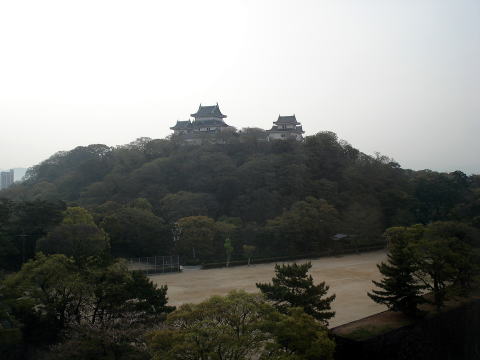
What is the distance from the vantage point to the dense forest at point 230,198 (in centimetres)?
2341

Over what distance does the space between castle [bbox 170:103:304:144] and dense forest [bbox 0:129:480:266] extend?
4.96m

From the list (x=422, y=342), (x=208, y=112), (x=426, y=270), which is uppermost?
(x=208, y=112)

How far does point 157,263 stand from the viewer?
22.3 metres

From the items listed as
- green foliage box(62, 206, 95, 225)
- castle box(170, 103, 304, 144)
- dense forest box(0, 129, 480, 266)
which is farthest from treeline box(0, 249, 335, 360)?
castle box(170, 103, 304, 144)

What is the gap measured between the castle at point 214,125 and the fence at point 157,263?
72.5ft

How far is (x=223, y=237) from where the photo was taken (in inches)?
972

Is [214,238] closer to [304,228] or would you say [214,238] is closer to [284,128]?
[304,228]

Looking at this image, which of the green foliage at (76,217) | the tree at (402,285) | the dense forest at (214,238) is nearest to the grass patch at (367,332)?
the dense forest at (214,238)

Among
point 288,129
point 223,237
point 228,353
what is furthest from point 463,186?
point 228,353

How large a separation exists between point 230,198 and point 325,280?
14.0 m

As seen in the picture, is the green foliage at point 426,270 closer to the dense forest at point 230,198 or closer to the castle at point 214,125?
the dense forest at point 230,198

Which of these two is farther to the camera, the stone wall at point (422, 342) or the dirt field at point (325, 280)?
the dirt field at point (325, 280)

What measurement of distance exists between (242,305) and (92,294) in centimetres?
478

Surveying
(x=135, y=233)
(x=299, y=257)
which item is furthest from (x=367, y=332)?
(x=135, y=233)
